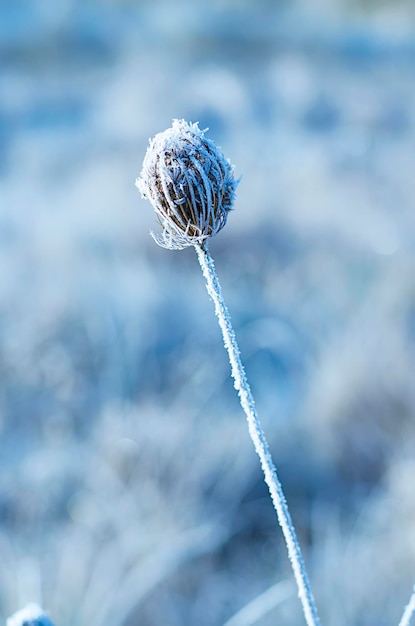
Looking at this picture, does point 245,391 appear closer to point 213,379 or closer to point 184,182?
point 184,182

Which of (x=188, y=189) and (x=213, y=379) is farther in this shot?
(x=213, y=379)

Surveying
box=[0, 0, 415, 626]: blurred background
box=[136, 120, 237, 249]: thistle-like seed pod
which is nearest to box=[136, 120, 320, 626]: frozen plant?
box=[136, 120, 237, 249]: thistle-like seed pod

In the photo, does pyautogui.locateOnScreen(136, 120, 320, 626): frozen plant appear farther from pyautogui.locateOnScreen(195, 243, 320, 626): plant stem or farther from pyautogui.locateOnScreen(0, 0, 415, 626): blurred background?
pyautogui.locateOnScreen(0, 0, 415, 626): blurred background

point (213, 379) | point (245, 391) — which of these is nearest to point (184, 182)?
point (245, 391)

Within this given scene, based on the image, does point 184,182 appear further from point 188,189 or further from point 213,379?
point 213,379

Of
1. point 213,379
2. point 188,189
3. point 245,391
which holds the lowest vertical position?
point 245,391

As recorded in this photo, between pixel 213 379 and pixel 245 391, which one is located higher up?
pixel 213 379
